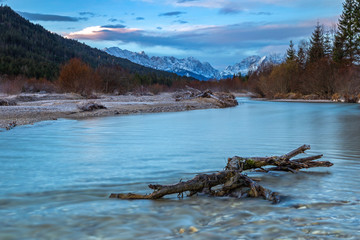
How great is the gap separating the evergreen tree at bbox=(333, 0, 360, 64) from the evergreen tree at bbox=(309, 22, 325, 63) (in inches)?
243

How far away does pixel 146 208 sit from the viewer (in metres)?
4.32

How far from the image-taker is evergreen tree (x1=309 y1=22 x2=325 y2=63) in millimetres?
74188

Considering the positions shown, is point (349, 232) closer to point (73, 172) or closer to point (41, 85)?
point (73, 172)

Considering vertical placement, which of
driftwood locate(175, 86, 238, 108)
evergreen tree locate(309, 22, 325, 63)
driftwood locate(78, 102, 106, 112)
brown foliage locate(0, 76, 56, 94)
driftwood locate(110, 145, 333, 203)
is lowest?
driftwood locate(110, 145, 333, 203)

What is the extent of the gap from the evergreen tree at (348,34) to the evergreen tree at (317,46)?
618cm

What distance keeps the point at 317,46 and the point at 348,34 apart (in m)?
9.88

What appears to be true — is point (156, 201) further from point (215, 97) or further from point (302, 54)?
point (302, 54)

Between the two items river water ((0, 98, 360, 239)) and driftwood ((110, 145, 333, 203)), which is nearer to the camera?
river water ((0, 98, 360, 239))

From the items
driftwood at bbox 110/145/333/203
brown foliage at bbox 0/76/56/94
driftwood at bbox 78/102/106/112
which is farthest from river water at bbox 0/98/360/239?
brown foliage at bbox 0/76/56/94

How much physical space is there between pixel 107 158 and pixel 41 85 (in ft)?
111

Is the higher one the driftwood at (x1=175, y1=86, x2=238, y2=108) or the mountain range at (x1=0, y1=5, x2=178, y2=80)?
the mountain range at (x1=0, y1=5, x2=178, y2=80)

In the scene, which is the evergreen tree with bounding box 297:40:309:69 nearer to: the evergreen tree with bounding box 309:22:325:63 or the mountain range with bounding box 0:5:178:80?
the evergreen tree with bounding box 309:22:325:63

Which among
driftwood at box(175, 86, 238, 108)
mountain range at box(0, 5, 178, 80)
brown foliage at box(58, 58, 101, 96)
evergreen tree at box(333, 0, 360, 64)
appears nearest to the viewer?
driftwood at box(175, 86, 238, 108)

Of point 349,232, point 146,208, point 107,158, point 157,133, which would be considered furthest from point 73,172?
point 157,133
